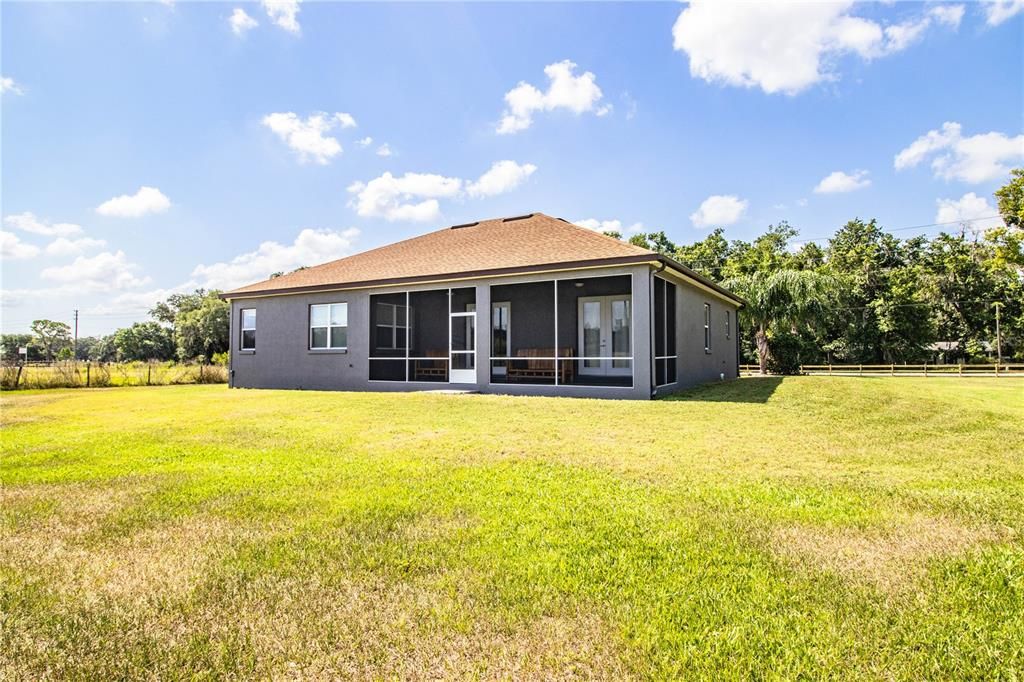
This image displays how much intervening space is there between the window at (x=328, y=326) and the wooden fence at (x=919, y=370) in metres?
20.0

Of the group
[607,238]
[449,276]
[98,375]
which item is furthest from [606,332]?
[98,375]

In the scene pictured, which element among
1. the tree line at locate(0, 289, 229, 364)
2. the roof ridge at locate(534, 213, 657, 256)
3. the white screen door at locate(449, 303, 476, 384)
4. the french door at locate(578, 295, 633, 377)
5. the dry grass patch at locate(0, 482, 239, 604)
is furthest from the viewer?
the tree line at locate(0, 289, 229, 364)

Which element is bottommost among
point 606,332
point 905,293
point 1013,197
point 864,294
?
point 606,332

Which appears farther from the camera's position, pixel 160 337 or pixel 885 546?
pixel 160 337

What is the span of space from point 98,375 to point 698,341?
67.1ft

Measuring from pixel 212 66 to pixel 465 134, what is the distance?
298 inches

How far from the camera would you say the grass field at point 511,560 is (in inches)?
Answer: 83.8

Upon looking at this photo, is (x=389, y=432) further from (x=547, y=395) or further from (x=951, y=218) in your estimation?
(x=951, y=218)

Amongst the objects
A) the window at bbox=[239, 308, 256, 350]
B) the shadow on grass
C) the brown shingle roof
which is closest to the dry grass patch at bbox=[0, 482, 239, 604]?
the brown shingle roof

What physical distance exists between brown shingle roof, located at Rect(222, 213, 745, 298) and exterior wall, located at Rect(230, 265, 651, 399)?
1.20 feet

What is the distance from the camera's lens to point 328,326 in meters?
15.9

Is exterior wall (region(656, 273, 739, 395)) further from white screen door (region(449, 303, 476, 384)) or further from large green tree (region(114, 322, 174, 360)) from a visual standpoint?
large green tree (region(114, 322, 174, 360))

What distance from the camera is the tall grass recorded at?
1692 centimetres

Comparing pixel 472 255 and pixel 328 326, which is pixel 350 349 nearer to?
pixel 328 326
